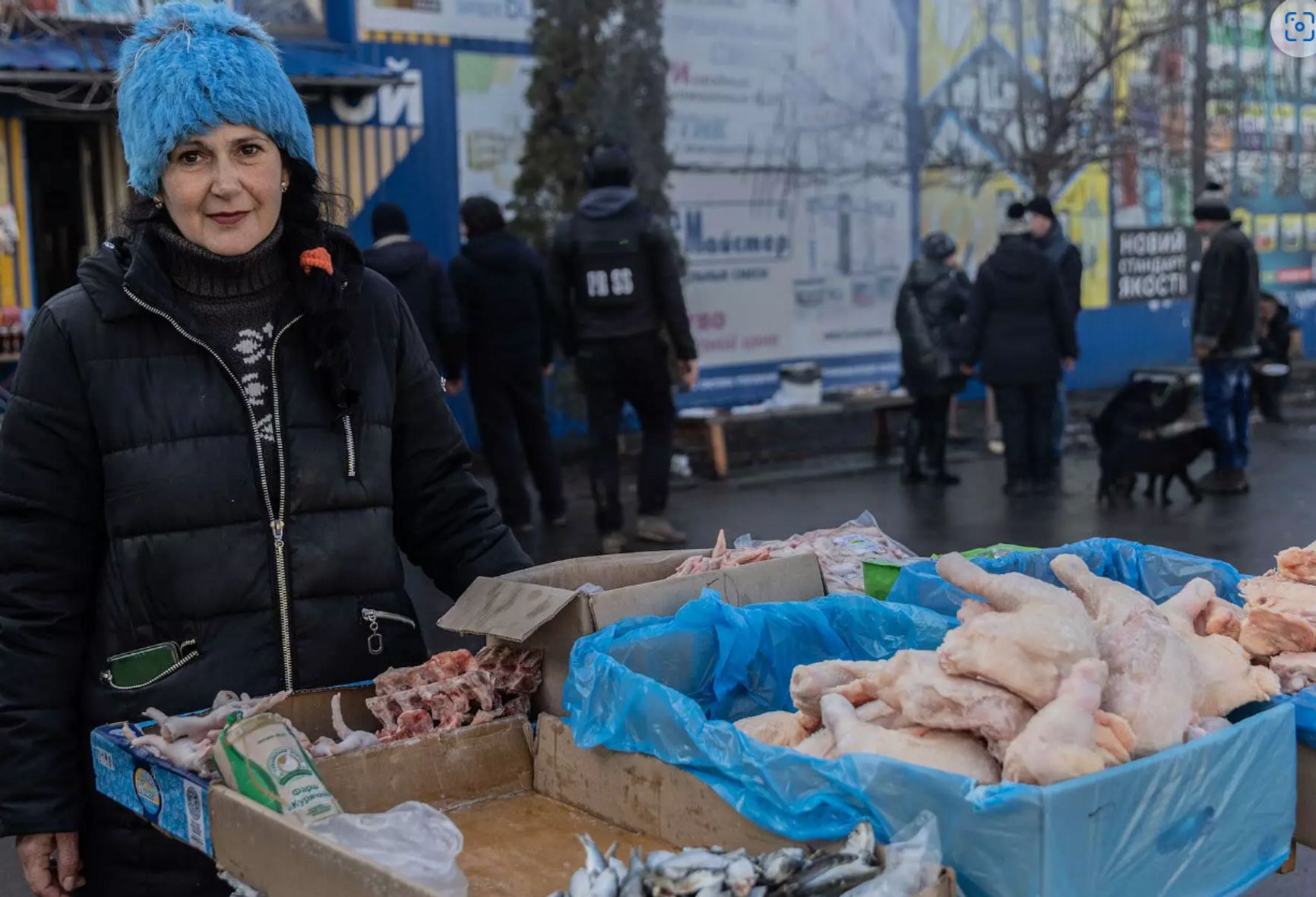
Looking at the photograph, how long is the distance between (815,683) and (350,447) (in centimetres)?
108

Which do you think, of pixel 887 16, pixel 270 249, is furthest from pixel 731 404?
pixel 270 249

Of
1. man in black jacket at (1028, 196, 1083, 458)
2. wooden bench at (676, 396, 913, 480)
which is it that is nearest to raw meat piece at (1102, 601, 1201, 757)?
man in black jacket at (1028, 196, 1083, 458)

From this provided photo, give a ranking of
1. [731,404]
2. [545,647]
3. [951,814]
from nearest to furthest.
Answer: [951,814]
[545,647]
[731,404]

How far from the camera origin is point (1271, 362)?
17.3 metres

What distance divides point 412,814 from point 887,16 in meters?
15.9

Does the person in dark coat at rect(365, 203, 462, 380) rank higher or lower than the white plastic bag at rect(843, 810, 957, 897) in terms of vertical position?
higher

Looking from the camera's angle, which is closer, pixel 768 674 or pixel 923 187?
pixel 768 674

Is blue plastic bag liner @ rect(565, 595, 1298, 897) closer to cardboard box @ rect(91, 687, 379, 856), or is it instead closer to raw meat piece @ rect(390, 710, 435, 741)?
raw meat piece @ rect(390, 710, 435, 741)

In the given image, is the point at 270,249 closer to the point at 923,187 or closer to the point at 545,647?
the point at 545,647

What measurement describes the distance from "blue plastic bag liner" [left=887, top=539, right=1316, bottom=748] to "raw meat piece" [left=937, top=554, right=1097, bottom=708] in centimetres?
77

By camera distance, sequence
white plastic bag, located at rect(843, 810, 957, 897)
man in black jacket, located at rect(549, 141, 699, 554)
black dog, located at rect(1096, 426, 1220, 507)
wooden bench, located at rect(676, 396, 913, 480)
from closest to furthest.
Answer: white plastic bag, located at rect(843, 810, 957, 897), man in black jacket, located at rect(549, 141, 699, 554), black dog, located at rect(1096, 426, 1220, 507), wooden bench, located at rect(676, 396, 913, 480)

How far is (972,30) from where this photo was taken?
59.4 ft

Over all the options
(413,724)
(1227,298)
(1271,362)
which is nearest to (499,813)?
(413,724)

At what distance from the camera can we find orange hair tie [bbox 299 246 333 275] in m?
2.96
